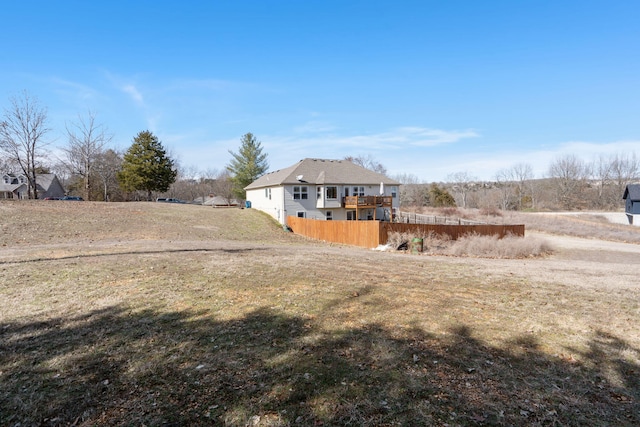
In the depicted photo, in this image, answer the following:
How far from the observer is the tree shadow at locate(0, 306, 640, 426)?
9.55ft

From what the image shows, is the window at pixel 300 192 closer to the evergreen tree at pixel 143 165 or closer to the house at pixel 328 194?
the house at pixel 328 194

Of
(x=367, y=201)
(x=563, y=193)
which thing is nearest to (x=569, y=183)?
(x=563, y=193)

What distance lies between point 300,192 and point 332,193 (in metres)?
3.31

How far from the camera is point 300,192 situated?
31.0 meters

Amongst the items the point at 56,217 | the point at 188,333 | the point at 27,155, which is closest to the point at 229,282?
the point at 188,333

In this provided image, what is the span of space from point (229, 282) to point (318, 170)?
2718 cm

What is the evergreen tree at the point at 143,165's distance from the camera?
3769 centimetres

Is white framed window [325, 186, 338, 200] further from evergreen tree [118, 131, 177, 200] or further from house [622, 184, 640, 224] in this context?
house [622, 184, 640, 224]

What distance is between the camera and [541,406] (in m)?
3.07

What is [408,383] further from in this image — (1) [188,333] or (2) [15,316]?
(2) [15,316]

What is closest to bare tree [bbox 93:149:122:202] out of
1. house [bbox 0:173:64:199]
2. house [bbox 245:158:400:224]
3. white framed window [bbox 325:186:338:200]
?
house [bbox 0:173:64:199]

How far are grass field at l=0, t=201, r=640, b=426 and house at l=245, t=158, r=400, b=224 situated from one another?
22.3m

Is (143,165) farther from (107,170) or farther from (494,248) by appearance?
(494,248)

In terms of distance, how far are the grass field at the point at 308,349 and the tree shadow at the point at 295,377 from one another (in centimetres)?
2
